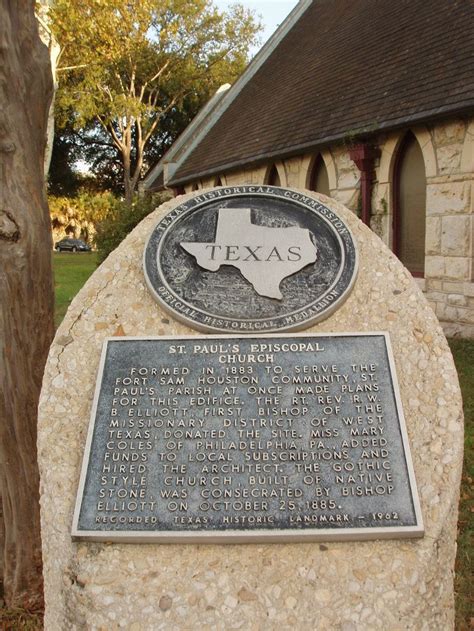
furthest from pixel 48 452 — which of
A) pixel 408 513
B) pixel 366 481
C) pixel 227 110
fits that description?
pixel 227 110

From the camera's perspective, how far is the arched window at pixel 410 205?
9.48 meters

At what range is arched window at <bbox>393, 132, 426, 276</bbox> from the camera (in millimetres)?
9477

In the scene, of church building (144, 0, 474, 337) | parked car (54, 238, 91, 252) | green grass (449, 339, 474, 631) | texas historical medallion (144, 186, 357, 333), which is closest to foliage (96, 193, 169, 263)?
church building (144, 0, 474, 337)

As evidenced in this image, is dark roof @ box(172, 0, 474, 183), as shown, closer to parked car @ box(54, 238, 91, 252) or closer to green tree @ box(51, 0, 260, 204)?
green tree @ box(51, 0, 260, 204)

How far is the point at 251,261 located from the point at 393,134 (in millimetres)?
7237

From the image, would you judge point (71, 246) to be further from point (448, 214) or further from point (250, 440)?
point (250, 440)

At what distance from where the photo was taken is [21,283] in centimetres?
330

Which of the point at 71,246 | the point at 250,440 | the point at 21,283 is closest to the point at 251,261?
the point at 250,440

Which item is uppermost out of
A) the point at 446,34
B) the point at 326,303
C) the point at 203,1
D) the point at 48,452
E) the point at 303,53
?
the point at 203,1

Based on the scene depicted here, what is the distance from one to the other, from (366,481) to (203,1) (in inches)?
1255

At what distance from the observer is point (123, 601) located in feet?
7.64

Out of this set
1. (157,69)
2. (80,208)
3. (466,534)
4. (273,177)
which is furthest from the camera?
(80,208)

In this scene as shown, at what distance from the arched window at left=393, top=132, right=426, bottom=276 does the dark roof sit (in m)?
0.77

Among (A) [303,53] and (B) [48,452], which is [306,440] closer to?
(B) [48,452]
